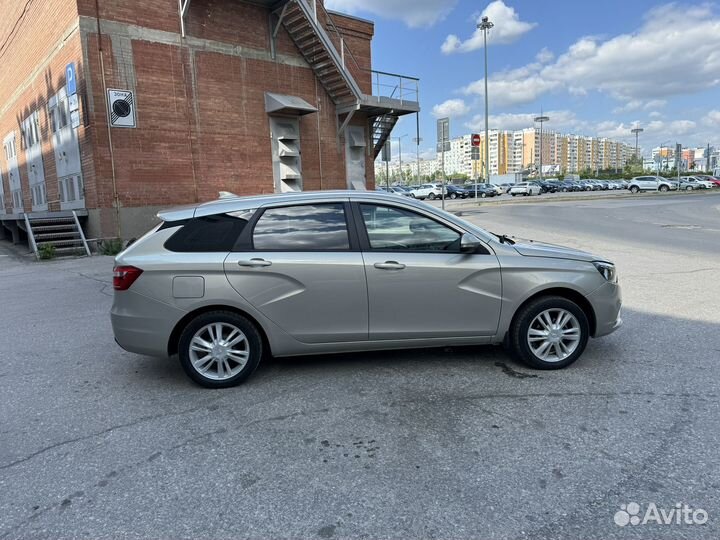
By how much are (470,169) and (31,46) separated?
15594 cm

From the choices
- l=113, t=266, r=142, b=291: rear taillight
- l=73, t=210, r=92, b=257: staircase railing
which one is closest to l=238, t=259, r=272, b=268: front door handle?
l=113, t=266, r=142, b=291: rear taillight

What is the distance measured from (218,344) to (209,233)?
0.95 meters

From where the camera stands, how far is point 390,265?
4.34 m

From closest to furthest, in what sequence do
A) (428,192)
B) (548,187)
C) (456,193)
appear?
(428,192), (456,193), (548,187)

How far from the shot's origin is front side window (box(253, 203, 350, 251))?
172 inches

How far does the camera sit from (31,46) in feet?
59.0

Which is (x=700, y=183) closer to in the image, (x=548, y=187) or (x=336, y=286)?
(x=548, y=187)

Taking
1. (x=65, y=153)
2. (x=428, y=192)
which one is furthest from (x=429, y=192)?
(x=65, y=153)

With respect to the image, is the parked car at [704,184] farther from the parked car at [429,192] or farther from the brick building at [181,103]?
Answer: the brick building at [181,103]

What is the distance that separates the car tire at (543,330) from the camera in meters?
4.53

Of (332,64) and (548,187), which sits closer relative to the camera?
(332,64)

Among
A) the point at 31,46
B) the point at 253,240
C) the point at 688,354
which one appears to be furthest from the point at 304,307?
the point at 31,46

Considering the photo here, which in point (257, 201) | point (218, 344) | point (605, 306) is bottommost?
point (218, 344)

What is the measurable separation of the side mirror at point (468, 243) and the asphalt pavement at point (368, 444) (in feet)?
3.64
